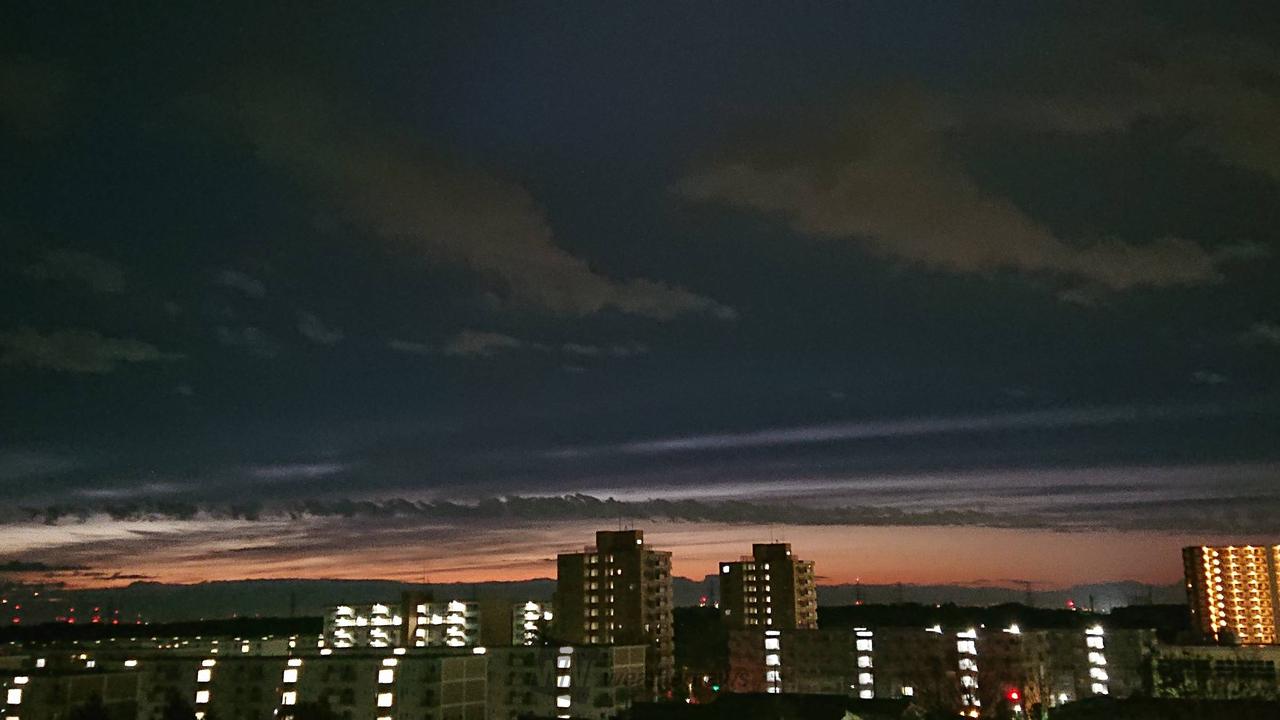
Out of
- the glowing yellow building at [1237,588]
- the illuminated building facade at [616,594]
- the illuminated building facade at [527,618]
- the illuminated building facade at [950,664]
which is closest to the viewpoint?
the illuminated building facade at [950,664]

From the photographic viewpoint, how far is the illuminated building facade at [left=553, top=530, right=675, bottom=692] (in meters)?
93.5

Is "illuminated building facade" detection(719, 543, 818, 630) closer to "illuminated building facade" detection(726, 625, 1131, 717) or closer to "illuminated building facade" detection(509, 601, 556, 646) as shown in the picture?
"illuminated building facade" detection(509, 601, 556, 646)

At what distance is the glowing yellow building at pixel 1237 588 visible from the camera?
9569cm

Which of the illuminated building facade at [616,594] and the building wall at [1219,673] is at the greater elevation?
the illuminated building facade at [616,594]

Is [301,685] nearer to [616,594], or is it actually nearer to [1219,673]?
[616,594]

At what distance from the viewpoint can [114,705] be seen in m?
47.7

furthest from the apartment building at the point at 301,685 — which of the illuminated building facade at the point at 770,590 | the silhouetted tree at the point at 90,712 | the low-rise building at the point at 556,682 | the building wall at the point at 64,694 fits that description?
the illuminated building facade at the point at 770,590

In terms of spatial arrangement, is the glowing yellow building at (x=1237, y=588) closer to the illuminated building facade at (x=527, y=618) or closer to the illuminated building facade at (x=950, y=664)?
the illuminated building facade at (x=950, y=664)

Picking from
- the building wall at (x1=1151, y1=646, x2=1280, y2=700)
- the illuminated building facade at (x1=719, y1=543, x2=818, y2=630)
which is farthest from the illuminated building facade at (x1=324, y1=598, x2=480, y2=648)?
the building wall at (x1=1151, y1=646, x2=1280, y2=700)

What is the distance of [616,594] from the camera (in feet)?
311

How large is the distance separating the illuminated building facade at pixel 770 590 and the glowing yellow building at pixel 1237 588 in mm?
39011

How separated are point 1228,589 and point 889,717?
72.9 metres

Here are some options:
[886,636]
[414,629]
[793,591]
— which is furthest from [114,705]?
[793,591]

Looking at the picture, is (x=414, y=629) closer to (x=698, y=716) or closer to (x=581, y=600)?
(x=581, y=600)
